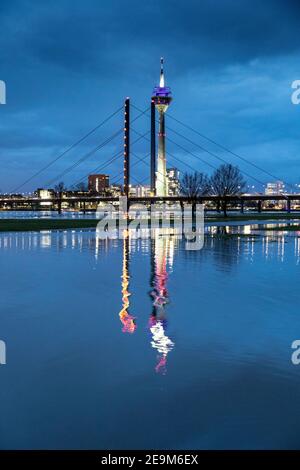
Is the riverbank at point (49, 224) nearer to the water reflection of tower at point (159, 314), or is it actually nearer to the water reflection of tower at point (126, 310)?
the water reflection of tower at point (159, 314)

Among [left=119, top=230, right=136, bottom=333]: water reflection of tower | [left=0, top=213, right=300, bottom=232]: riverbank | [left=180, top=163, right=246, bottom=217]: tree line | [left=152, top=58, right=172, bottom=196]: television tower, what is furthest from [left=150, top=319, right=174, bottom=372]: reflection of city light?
[left=152, top=58, right=172, bottom=196]: television tower

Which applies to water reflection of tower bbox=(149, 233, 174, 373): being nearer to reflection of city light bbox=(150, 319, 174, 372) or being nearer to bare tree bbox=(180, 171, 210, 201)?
reflection of city light bbox=(150, 319, 174, 372)

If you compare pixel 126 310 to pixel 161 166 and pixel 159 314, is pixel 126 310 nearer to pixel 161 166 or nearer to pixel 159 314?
pixel 159 314

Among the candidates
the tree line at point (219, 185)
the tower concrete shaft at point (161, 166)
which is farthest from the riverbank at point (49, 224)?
the tower concrete shaft at point (161, 166)

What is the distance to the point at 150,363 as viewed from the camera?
6074 mm

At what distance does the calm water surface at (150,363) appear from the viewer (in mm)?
Result: 4398

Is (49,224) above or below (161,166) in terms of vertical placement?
below

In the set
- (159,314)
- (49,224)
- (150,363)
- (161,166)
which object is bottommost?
(150,363)

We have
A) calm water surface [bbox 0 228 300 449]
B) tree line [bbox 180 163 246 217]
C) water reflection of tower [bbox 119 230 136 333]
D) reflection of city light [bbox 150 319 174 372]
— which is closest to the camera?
calm water surface [bbox 0 228 300 449]

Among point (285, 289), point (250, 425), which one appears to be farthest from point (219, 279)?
point (250, 425)

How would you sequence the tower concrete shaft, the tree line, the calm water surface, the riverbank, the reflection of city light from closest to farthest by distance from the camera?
the calm water surface < the reflection of city light < the riverbank < the tree line < the tower concrete shaft

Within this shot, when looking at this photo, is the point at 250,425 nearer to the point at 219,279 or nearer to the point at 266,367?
the point at 266,367

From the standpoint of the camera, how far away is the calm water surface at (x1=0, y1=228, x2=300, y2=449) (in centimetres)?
440

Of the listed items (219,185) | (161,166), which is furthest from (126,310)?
(161,166)
